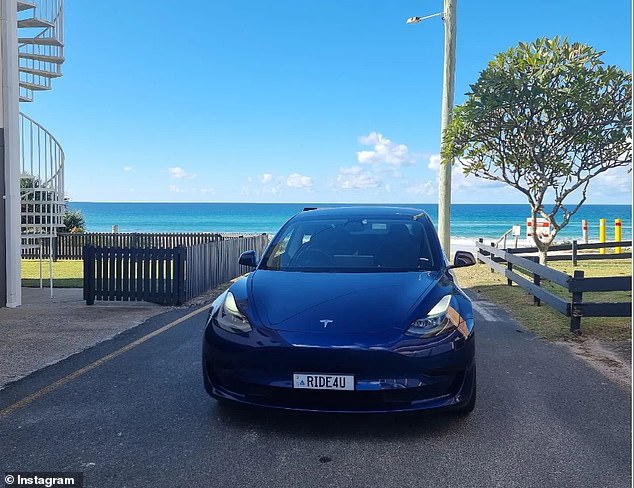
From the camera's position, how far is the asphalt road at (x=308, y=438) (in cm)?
346

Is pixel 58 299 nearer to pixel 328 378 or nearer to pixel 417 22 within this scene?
pixel 328 378

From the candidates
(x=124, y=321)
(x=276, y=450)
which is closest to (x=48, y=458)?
(x=276, y=450)

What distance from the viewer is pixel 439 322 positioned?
4070 mm

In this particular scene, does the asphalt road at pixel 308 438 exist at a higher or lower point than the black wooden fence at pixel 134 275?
lower

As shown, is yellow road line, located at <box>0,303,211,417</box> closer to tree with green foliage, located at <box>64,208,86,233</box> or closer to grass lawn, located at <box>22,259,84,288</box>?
grass lawn, located at <box>22,259,84,288</box>

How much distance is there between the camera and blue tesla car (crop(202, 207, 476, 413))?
3816 millimetres

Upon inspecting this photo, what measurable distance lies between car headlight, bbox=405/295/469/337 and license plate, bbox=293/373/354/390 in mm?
519

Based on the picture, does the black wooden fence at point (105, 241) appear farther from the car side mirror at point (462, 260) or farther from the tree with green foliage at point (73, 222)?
the car side mirror at point (462, 260)

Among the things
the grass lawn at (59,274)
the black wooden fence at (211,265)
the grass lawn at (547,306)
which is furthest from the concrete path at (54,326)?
the grass lawn at (547,306)

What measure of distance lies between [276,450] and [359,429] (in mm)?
660

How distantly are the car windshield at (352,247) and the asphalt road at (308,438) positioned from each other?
1293 mm

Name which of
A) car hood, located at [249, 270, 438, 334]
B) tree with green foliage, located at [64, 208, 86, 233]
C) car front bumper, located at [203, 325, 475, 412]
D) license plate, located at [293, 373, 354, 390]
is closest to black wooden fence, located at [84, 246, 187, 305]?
car hood, located at [249, 270, 438, 334]

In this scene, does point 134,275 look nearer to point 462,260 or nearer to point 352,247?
point 352,247

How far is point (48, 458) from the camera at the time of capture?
3.67 metres
